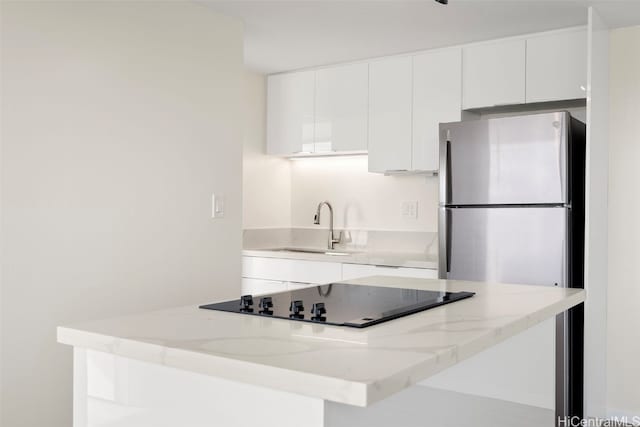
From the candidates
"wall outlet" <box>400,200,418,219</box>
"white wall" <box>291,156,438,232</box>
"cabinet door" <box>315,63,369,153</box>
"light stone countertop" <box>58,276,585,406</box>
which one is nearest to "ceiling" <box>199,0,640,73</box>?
"cabinet door" <box>315,63,369,153</box>

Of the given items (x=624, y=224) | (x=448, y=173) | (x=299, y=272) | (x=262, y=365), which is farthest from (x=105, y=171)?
(x=624, y=224)

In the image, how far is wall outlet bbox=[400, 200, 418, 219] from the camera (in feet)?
14.3

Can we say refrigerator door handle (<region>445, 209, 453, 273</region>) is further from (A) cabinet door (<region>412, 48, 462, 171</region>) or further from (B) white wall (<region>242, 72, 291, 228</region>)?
(B) white wall (<region>242, 72, 291, 228</region>)

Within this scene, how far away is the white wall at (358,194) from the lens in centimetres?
433

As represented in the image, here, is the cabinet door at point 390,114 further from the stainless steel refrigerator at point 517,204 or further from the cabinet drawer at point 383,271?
the cabinet drawer at point 383,271

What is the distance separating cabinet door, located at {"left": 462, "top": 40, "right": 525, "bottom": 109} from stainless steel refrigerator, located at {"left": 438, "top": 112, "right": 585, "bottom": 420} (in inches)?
16.6

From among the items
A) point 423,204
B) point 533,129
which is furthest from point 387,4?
point 423,204

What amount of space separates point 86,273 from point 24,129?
A: 2.13ft

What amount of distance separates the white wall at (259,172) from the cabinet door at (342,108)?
1.63 ft

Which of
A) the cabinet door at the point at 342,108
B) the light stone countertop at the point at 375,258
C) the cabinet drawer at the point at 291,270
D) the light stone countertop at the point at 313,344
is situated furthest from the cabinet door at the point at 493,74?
the light stone countertop at the point at 313,344

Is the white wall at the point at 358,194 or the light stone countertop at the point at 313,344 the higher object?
the white wall at the point at 358,194

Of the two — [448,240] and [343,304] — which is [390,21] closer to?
[448,240]

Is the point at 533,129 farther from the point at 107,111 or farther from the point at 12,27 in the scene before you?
the point at 12,27

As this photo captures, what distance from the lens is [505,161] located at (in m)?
3.24
